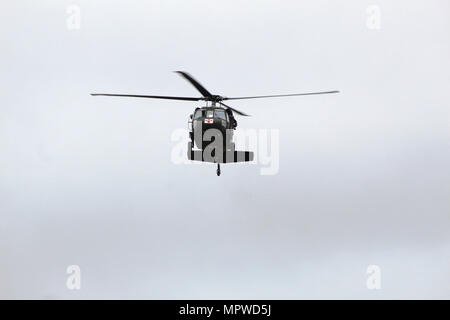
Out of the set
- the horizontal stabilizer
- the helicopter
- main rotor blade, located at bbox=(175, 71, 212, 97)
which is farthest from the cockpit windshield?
the horizontal stabilizer

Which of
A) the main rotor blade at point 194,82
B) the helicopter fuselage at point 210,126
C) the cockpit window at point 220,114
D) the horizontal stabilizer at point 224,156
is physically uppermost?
the main rotor blade at point 194,82

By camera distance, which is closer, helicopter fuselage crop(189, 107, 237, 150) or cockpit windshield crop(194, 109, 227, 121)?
helicopter fuselage crop(189, 107, 237, 150)

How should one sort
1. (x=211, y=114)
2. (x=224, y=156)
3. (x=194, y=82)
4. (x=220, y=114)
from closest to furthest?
(x=194, y=82) < (x=224, y=156) < (x=211, y=114) < (x=220, y=114)

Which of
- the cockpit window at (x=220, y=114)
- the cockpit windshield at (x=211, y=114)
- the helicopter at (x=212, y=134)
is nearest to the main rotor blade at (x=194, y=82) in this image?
the helicopter at (x=212, y=134)

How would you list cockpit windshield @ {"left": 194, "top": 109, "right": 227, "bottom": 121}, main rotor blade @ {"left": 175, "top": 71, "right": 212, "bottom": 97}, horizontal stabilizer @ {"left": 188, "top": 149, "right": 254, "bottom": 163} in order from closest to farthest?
main rotor blade @ {"left": 175, "top": 71, "right": 212, "bottom": 97}, horizontal stabilizer @ {"left": 188, "top": 149, "right": 254, "bottom": 163}, cockpit windshield @ {"left": 194, "top": 109, "right": 227, "bottom": 121}

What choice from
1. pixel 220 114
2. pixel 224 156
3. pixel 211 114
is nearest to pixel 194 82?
pixel 211 114

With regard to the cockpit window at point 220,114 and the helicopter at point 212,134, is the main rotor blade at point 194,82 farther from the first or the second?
the cockpit window at point 220,114

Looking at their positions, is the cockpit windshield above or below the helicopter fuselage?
above

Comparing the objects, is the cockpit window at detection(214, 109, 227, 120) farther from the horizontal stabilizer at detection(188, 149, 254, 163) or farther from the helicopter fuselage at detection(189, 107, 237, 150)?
the horizontal stabilizer at detection(188, 149, 254, 163)

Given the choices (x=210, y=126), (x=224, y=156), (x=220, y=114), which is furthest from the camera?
(x=220, y=114)

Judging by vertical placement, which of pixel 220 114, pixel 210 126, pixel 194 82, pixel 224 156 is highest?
pixel 194 82

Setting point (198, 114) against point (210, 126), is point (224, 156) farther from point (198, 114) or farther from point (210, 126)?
point (198, 114)
